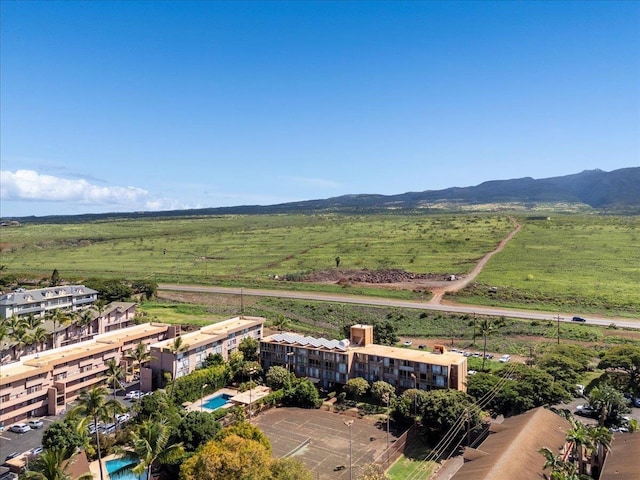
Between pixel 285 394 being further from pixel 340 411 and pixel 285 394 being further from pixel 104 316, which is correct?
pixel 104 316

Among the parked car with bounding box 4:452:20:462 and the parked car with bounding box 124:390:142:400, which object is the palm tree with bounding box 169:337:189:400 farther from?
the parked car with bounding box 4:452:20:462

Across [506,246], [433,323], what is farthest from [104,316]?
[506,246]

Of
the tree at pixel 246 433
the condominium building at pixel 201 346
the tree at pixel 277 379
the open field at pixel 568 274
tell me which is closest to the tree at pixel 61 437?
the tree at pixel 246 433

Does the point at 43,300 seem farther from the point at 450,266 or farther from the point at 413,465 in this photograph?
the point at 450,266

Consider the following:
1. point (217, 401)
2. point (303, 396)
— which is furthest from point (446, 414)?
point (217, 401)

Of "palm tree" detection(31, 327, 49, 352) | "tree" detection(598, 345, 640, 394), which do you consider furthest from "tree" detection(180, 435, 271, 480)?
"tree" detection(598, 345, 640, 394)

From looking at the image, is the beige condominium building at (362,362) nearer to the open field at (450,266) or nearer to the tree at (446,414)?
the tree at (446,414)
